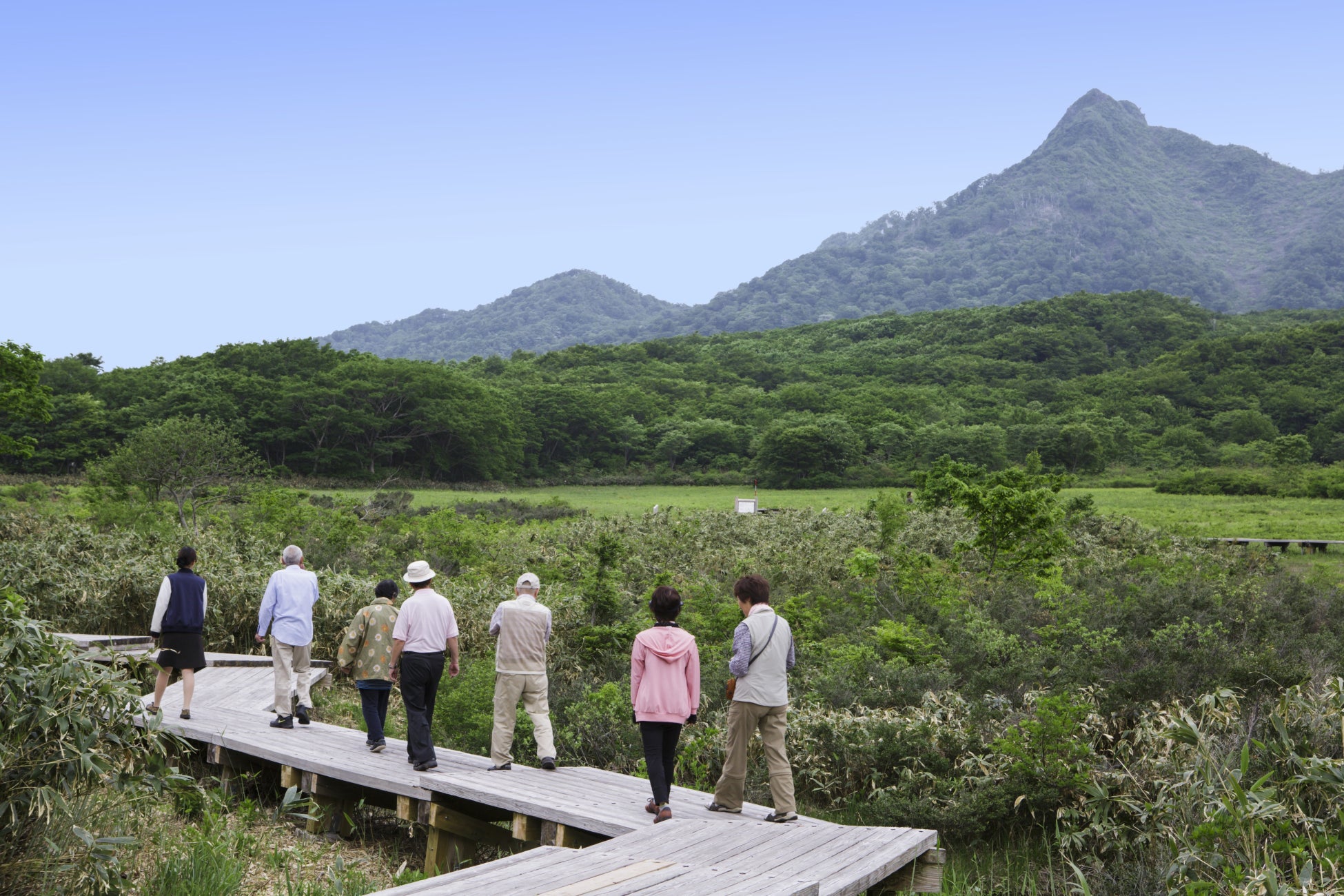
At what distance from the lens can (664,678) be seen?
21.8ft

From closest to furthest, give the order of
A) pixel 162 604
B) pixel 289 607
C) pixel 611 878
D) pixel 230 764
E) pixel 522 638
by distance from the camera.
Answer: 1. pixel 611 878
2. pixel 522 638
3. pixel 230 764
4. pixel 289 607
5. pixel 162 604

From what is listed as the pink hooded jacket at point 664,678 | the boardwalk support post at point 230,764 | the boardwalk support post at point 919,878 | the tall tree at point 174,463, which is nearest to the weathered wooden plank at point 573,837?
the pink hooded jacket at point 664,678

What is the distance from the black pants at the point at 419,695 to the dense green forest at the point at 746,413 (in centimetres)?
4173

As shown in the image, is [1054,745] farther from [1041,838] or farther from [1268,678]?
[1268,678]

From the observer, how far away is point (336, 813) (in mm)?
8211

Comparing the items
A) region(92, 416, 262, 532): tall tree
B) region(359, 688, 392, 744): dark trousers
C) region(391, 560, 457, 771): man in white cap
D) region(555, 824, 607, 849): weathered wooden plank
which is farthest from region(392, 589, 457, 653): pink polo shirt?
region(92, 416, 262, 532): tall tree

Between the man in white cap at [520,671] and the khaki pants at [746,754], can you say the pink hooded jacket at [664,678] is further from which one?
the man in white cap at [520,671]

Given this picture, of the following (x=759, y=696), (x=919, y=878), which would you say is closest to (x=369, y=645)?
(x=759, y=696)

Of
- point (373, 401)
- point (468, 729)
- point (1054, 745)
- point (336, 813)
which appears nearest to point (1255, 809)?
point (1054, 745)

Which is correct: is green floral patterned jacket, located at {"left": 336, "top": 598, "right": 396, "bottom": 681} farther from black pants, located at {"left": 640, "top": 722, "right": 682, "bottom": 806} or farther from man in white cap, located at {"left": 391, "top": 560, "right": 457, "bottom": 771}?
black pants, located at {"left": 640, "top": 722, "right": 682, "bottom": 806}

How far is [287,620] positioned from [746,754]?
4689 millimetres

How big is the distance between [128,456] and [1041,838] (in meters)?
24.3

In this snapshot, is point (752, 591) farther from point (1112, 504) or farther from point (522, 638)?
point (1112, 504)

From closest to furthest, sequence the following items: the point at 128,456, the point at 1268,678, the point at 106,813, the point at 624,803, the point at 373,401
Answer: the point at 106,813 < the point at 624,803 < the point at 1268,678 < the point at 128,456 < the point at 373,401
